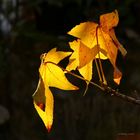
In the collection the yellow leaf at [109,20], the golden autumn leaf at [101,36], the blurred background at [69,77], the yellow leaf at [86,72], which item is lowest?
the blurred background at [69,77]

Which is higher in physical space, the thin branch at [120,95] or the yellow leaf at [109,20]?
the yellow leaf at [109,20]

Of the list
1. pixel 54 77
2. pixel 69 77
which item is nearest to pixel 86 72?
pixel 54 77

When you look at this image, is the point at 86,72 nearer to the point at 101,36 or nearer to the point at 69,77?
the point at 101,36

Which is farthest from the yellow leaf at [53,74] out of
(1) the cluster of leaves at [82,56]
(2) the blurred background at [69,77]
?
(2) the blurred background at [69,77]

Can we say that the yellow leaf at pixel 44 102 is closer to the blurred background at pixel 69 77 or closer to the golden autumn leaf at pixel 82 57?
the golden autumn leaf at pixel 82 57

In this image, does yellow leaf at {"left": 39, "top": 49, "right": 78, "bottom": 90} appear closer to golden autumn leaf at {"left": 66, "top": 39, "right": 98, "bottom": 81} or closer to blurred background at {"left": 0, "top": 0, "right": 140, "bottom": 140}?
golden autumn leaf at {"left": 66, "top": 39, "right": 98, "bottom": 81}

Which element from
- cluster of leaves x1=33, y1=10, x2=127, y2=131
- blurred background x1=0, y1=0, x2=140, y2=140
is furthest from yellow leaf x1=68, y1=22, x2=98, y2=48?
blurred background x1=0, y1=0, x2=140, y2=140

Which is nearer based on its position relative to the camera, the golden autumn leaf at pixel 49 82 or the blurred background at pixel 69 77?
the golden autumn leaf at pixel 49 82
